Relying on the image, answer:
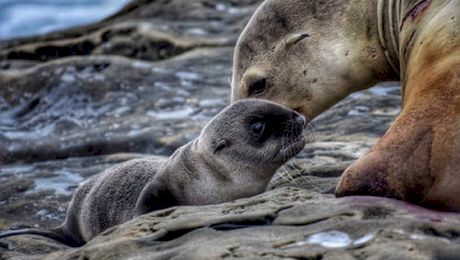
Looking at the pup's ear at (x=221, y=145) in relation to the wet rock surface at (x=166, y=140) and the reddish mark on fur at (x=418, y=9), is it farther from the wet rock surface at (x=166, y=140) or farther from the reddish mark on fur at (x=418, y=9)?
the reddish mark on fur at (x=418, y=9)

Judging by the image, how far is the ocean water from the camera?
21047 mm

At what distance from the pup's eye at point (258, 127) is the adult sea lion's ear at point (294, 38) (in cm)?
77

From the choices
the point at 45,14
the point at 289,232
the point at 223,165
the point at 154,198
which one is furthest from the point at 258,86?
the point at 45,14

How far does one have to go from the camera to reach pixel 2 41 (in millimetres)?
12914

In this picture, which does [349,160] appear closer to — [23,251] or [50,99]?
[23,251]

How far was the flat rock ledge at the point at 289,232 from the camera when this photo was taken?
3.98m

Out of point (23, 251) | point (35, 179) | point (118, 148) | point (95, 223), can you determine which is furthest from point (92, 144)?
point (23, 251)

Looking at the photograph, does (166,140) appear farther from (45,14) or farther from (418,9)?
(45,14)

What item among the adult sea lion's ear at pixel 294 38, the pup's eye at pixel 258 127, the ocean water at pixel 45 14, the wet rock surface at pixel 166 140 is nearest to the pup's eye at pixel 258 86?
the adult sea lion's ear at pixel 294 38

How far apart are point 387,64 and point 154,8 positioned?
6.70 meters

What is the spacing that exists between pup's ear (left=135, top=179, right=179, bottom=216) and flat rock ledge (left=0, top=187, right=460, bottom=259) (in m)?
0.62

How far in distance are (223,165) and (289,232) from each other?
1.68 meters

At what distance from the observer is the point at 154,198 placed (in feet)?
18.8

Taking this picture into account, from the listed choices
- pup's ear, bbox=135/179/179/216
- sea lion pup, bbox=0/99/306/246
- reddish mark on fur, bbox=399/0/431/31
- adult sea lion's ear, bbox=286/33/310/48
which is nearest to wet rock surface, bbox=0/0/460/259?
sea lion pup, bbox=0/99/306/246
